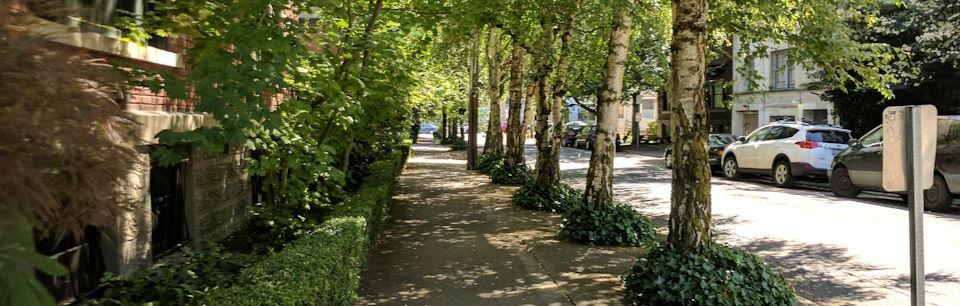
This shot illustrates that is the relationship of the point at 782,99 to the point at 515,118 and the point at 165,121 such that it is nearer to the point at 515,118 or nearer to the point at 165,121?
the point at 515,118

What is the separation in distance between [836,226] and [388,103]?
272 inches

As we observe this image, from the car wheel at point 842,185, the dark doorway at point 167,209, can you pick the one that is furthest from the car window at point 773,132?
the dark doorway at point 167,209

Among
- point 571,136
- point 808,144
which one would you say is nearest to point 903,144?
point 808,144

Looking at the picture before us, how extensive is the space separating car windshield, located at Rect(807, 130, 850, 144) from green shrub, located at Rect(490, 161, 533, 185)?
6857 mm

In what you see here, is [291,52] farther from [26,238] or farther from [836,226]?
[836,226]

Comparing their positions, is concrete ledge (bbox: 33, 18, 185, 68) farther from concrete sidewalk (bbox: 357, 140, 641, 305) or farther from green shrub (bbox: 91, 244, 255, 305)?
concrete sidewalk (bbox: 357, 140, 641, 305)

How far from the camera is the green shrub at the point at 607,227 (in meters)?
8.63

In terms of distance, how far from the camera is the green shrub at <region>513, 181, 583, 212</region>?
12.1 meters

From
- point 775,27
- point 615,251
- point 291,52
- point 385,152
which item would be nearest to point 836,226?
point 775,27

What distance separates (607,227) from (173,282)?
17.4 feet

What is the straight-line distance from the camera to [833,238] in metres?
9.52

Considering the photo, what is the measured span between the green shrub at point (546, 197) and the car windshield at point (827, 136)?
25.5ft

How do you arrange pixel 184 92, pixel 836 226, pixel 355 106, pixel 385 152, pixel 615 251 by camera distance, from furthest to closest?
pixel 385 152, pixel 836 226, pixel 615 251, pixel 355 106, pixel 184 92

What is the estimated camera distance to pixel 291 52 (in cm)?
471
